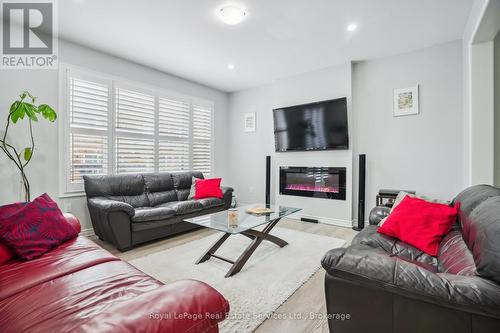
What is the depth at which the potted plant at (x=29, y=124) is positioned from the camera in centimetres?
271

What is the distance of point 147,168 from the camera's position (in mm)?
4469

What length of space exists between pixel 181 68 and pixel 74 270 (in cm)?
385

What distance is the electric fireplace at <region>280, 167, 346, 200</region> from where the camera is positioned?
14.1ft

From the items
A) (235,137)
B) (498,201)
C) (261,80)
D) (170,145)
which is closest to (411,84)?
(261,80)

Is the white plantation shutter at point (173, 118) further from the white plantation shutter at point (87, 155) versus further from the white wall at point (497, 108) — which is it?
the white wall at point (497, 108)

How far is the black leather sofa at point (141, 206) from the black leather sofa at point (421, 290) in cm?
260

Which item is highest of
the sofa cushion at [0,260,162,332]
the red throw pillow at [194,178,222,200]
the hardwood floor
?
the red throw pillow at [194,178,222,200]

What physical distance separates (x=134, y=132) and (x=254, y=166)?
8.49 ft

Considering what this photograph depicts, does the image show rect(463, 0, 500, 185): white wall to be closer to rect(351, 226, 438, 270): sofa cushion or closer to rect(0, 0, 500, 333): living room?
rect(0, 0, 500, 333): living room

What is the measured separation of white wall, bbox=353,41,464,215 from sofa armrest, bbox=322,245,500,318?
10.4 ft

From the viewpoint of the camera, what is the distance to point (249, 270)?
246 cm

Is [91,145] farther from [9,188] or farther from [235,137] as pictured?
[235,137]

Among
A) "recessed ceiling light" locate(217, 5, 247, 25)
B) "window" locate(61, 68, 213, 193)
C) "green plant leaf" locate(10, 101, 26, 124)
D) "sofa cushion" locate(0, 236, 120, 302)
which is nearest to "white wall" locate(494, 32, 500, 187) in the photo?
"recessed ceiling light" locate(217, 5, 247, 25)

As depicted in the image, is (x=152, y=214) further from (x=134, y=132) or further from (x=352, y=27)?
(x=352, y=27)
